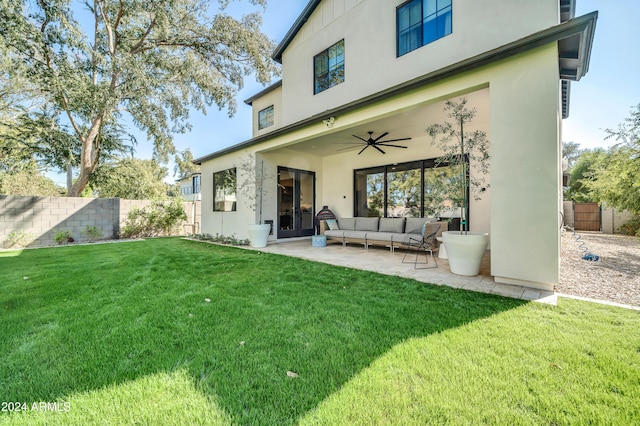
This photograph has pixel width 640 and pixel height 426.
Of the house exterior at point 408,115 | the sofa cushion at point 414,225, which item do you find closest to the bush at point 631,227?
the house exterior at point 408,115

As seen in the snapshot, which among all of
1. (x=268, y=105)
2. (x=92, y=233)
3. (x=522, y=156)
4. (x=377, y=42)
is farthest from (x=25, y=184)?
(x=522, y=156)

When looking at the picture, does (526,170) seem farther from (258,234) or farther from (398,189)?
(258,234)

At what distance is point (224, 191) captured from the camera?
9.76 metres

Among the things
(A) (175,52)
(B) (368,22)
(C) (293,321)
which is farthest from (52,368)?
(A) (175,52)

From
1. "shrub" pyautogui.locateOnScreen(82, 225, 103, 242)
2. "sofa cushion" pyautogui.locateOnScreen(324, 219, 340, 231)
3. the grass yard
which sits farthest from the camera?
"shrub" pyautogui.locateOnScreen(82, 225, 103, 242)

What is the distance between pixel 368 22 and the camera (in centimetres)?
685

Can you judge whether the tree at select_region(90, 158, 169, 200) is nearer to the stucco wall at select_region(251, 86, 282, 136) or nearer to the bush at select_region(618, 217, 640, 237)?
the stucco wall at select_region(251, 86, 282, 136)

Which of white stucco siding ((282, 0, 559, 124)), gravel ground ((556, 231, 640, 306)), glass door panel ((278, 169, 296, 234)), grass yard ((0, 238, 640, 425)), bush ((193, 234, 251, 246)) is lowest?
grass yard ((0, 238, 640, 425))

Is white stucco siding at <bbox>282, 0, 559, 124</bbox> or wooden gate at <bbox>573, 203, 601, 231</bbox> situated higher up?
white stucco siding at <bbox>282, 0, 559, 124</bbox>

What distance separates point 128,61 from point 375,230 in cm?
1075

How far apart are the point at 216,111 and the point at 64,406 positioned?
42.7 ft

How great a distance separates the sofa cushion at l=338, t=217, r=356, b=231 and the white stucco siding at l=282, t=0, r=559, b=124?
11.3ft

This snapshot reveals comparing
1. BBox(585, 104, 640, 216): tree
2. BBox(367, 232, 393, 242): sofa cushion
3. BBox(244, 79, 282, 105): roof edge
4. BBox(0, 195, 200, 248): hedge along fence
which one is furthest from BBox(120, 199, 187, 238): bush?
BBox(585, 104, 640, 216): tree

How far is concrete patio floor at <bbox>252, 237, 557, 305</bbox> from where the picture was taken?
3418 millimetres
